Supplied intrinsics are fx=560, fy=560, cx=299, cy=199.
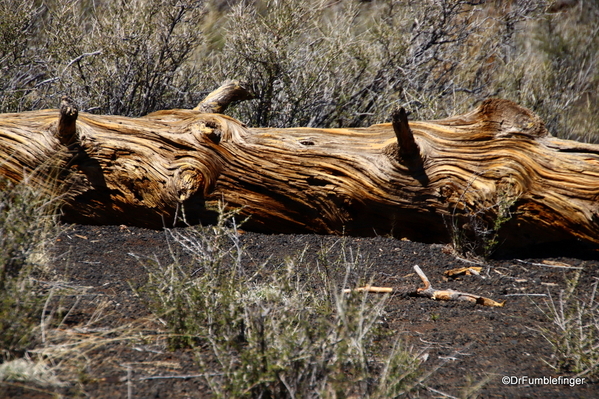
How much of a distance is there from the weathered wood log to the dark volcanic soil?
25 centimetres

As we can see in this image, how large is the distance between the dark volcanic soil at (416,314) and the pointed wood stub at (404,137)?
84 cm

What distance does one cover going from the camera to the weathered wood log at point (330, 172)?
4.82 m

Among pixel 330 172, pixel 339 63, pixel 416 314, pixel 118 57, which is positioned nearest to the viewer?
pixel 416 314

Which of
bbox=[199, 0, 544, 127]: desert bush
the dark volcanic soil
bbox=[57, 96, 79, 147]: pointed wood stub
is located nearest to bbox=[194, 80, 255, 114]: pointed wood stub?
bbox=[199, 0, 544, 127]: desert bush

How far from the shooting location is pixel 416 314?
392cm

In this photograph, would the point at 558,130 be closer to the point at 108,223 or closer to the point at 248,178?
the point at 248,178

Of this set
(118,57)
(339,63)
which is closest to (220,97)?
(118,57)

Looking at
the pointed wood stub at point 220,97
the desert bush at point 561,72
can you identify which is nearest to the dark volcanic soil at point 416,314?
the pointed wood stub at point 220,97

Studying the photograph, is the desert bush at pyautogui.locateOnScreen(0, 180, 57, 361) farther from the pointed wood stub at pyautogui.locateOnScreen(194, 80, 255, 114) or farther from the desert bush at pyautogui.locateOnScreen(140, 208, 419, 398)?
the pointed wood stub at pyautogui.locateOnScreen(194, 80, 255, 114)

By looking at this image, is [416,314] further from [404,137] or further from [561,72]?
[561,72]

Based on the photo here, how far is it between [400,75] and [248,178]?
12.5 feet

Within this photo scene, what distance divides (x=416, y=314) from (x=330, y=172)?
1733 millimetres

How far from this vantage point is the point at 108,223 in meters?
5.51

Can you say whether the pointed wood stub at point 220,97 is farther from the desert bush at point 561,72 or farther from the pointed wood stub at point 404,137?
the desert bush at point 561,72
